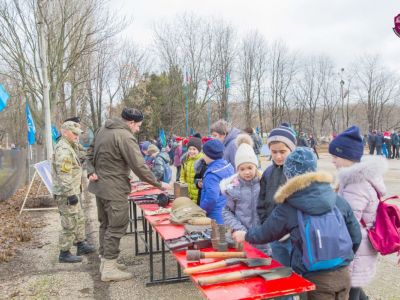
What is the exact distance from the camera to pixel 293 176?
254 cm

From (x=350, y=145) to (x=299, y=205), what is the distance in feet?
3.45

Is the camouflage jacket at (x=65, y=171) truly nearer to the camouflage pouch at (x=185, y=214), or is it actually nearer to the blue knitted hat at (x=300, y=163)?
the camouflage pouch at (x=185, y=214)

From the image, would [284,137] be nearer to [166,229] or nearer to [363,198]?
[363,198]

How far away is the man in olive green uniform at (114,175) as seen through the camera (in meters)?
4.66

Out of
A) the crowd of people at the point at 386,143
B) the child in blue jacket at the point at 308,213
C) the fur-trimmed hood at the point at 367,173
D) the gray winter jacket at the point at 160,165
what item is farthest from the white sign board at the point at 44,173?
the crowd of people at the point at 386,143

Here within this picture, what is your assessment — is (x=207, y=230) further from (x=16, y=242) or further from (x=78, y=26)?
(x=78, y=26)

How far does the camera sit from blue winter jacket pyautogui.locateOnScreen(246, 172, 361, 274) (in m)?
2.33

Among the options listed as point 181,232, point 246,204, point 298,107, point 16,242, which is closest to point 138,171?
point 181,232

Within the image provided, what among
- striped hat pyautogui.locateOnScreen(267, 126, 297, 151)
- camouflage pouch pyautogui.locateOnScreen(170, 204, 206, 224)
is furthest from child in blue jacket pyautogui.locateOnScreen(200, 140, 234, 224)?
striped hat pyautogui.locateOnScreen(267, 126, 297, 151)

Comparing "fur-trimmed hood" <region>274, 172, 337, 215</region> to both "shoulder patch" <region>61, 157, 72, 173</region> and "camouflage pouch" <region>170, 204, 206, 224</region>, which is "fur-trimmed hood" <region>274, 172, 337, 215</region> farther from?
"shoulder patch" <region>61, 157, 72, 173</region>

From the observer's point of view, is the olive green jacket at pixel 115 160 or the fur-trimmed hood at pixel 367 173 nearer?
the fur-trimmed hood at pixel 367 173

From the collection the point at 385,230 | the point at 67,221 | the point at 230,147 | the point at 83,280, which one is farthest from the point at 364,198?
the point at 67,221

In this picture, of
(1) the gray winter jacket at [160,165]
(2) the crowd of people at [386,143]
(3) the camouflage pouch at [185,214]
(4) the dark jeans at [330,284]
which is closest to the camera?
(4) the dark jeans at [330,284]

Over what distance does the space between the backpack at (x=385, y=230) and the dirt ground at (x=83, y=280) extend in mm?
1412
